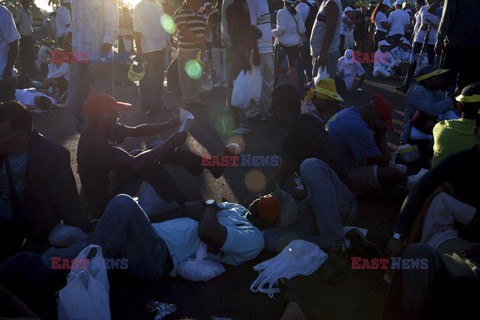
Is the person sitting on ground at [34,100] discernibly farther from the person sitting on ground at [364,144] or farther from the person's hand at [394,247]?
the person's hand at [394,247]

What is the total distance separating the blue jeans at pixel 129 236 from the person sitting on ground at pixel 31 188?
497 mm

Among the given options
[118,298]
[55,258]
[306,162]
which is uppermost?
[306,162]

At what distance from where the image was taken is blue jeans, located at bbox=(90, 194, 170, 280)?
3139 millimetres

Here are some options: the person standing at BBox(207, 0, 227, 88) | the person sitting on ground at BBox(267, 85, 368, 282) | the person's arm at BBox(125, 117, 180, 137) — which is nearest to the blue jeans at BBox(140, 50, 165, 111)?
the person standing at BBox(207, 0, 227, 88)

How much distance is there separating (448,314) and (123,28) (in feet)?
48.4

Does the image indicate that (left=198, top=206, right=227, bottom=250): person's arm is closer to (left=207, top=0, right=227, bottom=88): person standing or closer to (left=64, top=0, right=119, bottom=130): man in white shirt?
(left=64, top=0, right=119, bottom=130): man in white shirt

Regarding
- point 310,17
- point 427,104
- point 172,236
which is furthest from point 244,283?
point 310,17

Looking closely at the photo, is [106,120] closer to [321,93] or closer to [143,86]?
[321,93]

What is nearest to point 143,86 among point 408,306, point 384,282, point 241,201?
point 241,201

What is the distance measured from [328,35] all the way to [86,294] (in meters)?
5.83

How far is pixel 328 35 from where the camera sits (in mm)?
7348

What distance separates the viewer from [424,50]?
34.4 ft

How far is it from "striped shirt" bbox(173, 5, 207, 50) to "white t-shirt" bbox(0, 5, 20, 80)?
3.31 metres

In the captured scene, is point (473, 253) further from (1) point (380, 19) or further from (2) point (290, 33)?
(1) point (380, 19)
